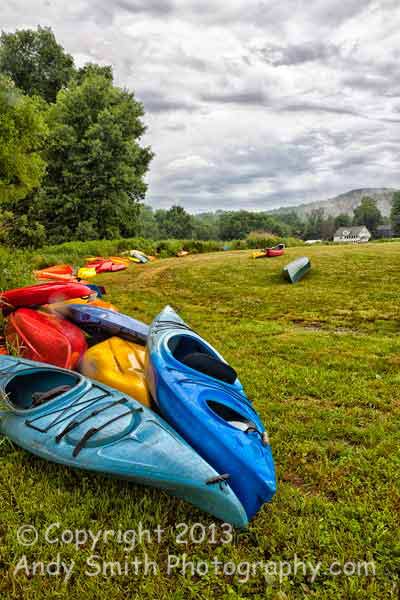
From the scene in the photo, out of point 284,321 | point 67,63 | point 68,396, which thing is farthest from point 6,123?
point 67,63

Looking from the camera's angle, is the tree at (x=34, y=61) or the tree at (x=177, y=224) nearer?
the tree at (x=34, y=61)

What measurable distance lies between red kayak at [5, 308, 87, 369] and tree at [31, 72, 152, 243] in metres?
18.0

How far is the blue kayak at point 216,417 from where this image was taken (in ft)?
6.93

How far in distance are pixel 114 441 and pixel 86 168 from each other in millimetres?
22224

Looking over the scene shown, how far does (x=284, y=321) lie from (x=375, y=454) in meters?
4.15

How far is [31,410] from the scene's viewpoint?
2.76 meters

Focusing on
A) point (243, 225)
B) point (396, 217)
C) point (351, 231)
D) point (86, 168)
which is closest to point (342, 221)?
point (351, 231)

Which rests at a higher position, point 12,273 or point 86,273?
point 12,273

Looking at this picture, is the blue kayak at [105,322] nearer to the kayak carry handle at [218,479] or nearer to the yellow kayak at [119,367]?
the yellow kayak at [119,367]

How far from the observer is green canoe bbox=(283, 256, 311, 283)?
32.6 ft

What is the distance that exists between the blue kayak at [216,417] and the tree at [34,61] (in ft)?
101

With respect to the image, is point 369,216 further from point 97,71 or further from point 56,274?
point 56,274

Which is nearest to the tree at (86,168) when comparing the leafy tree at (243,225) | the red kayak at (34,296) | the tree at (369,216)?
the red kayak at (34,296)

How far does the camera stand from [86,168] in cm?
2170
